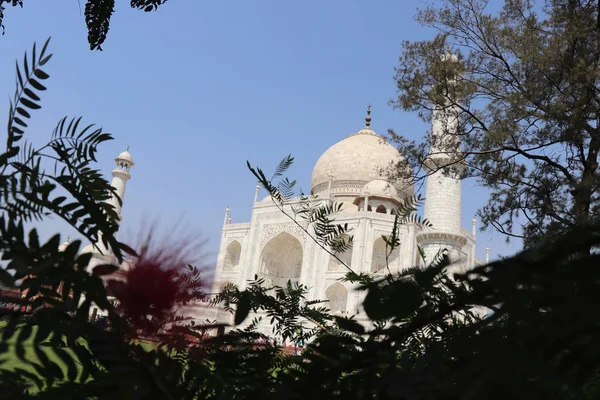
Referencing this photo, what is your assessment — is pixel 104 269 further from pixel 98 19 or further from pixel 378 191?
pixel 378 191

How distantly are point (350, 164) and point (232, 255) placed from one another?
6175mm

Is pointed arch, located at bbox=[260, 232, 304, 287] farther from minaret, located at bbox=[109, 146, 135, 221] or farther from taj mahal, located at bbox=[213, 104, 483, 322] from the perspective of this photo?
minaret, located at bbox=[109, 146, 135, 221]

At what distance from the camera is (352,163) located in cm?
2344

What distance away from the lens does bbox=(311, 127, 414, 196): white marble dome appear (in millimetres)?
22888

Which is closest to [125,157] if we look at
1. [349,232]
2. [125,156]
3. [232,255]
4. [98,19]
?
[125,156]

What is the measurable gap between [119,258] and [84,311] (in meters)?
0.08

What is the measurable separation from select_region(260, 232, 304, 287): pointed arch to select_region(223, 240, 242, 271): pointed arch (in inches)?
53.5

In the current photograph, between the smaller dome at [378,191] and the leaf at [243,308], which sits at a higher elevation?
the smaller dome at [378,191]

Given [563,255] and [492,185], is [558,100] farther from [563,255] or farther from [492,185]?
[563,255]

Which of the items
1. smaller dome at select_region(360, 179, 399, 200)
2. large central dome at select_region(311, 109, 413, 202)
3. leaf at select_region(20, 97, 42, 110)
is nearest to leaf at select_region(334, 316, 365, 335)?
leaf at select_region(20, 97, 42, 110)

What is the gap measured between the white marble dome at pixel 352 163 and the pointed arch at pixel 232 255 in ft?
12.6

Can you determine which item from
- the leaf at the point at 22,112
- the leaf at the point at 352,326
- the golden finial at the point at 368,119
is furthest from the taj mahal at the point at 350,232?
the leaf at the point at 352,326

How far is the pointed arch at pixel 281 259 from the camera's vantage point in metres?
20.5

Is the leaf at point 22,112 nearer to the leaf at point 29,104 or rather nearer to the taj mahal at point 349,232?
the leaf at point 29,104
